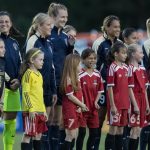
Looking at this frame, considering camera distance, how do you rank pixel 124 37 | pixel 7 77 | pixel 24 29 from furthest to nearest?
1. pixel 24 29
2. pixel 124 37
3. pixel 7 77

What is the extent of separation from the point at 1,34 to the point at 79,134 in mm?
1808

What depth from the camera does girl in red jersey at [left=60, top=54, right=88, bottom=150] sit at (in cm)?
1381

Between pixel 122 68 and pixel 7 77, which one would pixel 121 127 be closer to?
pixel 122 68

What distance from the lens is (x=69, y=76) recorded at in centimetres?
1384

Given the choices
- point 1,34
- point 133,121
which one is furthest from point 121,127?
point 1,34

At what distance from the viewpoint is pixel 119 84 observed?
14258 mm

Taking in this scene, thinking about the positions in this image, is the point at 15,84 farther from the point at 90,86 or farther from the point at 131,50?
the point at 131,50

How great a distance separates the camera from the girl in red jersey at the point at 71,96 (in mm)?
13812

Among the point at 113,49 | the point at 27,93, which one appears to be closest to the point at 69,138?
the point at 27,93

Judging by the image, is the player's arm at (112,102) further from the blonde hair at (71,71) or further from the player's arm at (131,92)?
the blonde hair at (71,71)

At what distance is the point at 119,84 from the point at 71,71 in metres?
0.83

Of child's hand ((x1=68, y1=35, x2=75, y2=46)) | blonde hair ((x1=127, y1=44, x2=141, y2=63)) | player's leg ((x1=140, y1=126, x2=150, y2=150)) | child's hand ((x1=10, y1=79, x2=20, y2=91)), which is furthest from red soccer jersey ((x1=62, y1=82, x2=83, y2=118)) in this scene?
player's leg ((x1=140, y1=126, x2=150, y2=150))

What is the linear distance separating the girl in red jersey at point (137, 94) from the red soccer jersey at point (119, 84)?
0.58 feet

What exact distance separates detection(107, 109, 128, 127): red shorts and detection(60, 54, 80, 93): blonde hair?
2.48 feet
